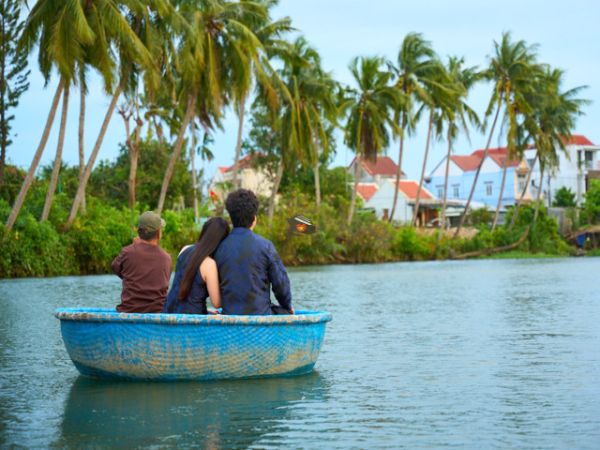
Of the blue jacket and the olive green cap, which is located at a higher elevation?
the olive green cap

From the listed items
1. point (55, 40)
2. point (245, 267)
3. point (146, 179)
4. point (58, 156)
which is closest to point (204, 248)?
point (245, 267)

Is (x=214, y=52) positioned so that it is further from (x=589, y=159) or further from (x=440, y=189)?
(x=589, y=159)

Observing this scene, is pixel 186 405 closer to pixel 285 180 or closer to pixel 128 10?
pixel 128 10

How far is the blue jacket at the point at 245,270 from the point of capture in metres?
9.07

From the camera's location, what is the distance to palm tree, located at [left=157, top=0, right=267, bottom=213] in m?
37.8

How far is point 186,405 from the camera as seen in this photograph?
8102mm

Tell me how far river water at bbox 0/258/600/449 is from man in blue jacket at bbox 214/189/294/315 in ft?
2.37

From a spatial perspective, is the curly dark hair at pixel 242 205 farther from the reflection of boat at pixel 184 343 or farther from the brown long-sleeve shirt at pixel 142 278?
the brown long-sleeve shirt at pixel 142 278

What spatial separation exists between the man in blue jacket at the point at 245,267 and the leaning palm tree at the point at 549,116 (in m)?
58.0

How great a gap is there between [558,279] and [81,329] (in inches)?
896

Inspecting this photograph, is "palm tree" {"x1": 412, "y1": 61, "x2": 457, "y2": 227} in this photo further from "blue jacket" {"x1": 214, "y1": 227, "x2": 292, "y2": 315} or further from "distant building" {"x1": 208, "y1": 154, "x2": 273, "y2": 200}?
"blue jacket" {"x1": 214, "y1": 227, "x2": 292, "y2": 315}

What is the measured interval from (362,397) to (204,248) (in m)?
1.91

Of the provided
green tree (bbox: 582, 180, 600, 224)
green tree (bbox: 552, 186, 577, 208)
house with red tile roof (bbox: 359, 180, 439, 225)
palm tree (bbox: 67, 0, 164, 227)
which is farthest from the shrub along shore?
green tree (bbox: 552, 186, 577, 208)

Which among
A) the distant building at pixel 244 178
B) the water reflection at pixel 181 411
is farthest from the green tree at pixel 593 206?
the water reflection at pixel 181 411
